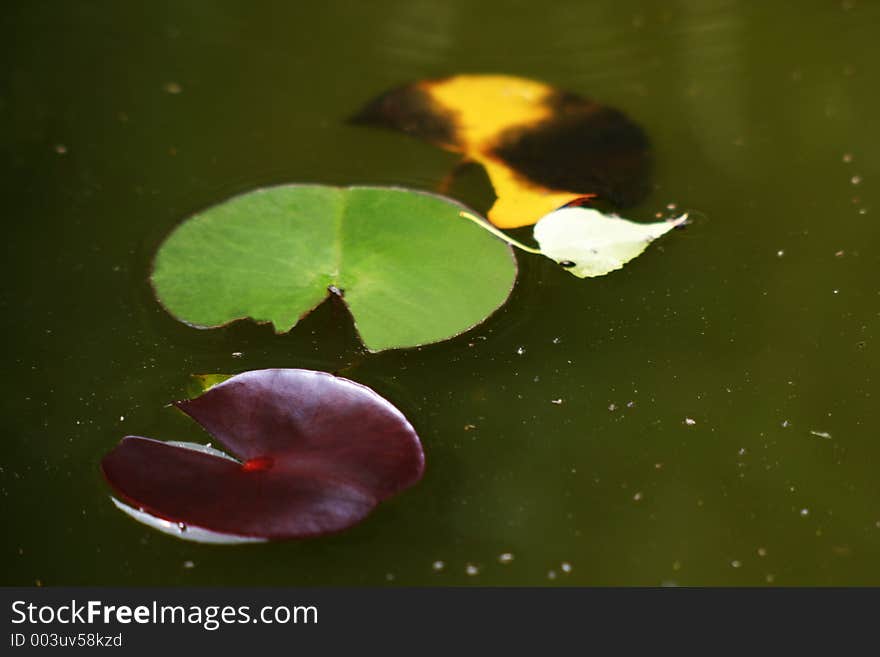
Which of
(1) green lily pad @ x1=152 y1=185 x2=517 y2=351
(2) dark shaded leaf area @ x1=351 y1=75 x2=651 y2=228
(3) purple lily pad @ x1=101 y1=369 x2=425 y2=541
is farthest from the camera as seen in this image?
(2) dark shaded leaf area @ x1=351 y1=75 x2=651 y2=228

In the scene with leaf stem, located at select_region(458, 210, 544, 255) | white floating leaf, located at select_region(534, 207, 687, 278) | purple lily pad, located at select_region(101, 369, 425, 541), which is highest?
white floating leaf, located at select_region(534, 207, 687, 278)

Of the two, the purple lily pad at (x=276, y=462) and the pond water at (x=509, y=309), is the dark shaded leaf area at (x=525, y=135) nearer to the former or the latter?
the pond water at (x=509, y=309)

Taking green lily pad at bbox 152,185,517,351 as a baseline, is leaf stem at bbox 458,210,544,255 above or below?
above

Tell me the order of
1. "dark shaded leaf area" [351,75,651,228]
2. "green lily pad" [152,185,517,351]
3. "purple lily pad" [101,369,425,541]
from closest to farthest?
"purple lily pad" [101,369,425,541], "green lily pad" [152,185,517,351], "dark shaded leaf area" [351,75,651,228]

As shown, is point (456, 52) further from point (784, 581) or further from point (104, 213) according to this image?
point (784, 581)

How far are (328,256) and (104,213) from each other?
296 mm

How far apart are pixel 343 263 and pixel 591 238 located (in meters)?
0.26

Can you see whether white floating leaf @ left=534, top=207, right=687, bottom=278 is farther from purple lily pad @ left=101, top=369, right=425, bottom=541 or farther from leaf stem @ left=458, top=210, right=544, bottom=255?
purple lily pad @ left=101, top=369, right=425, bottom=541

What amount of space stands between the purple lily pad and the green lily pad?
0.32ft

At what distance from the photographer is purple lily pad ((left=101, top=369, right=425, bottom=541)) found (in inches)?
29.8

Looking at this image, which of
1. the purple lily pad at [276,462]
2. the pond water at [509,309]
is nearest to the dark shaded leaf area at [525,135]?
the pond water at [509,309]

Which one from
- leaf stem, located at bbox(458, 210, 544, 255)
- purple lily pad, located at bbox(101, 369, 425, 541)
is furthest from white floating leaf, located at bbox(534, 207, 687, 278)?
purple lily pad, located at bbox(101, 369, 425, 541)

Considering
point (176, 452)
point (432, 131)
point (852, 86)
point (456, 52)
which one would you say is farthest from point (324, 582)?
point (852, 86)

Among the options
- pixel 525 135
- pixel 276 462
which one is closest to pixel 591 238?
A: pixel 525 135
